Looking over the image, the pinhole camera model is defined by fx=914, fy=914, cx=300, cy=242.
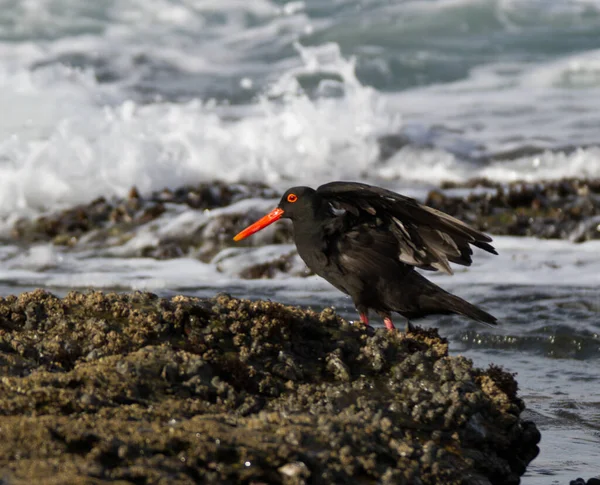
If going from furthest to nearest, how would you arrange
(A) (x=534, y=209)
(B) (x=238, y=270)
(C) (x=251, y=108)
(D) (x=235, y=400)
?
A: (C) (x=251, y=108), (A) (x=534, y=209), (B) (x=238, y=270), (D) (x=235, y=400)

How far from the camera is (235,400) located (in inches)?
141

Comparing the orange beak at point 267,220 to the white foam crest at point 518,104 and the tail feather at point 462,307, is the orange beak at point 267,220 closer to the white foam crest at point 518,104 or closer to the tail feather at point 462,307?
the tail feather at point 462,307

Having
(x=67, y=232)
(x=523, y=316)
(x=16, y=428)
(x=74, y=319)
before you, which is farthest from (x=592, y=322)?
(x=67, y=232)

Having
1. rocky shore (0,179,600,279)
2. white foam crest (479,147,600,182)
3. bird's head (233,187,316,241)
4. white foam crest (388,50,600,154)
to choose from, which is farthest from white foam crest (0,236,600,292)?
white foam crest (388,50,600,154)

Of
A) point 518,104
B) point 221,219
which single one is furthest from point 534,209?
point 518,104

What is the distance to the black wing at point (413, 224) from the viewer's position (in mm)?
4805

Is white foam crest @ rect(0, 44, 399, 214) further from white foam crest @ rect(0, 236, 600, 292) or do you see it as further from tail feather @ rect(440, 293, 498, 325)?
tail feather @ rect(440, 293, 498, 325)

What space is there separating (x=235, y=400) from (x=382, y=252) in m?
1.79

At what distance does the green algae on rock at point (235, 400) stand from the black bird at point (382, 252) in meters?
0.66

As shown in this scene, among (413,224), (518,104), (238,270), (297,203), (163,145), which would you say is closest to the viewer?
(413,224)

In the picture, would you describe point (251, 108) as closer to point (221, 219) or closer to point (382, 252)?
point (221, 219)

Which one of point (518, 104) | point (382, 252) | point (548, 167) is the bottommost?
point (382, 252)

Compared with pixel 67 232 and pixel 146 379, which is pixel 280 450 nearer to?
pixel 146 379

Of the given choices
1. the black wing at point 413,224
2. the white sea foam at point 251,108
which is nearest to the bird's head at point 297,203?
the black wing at point 413,224
